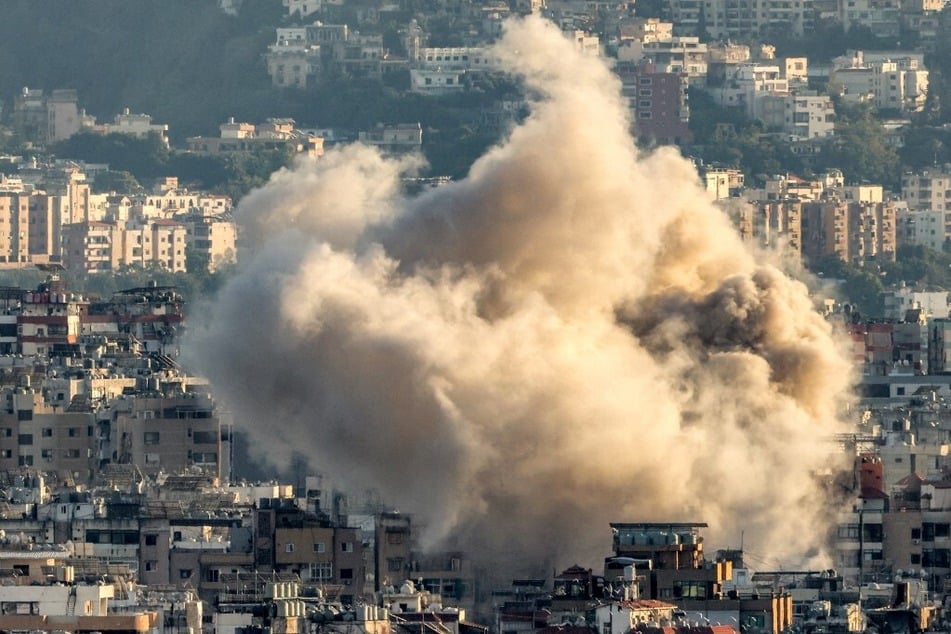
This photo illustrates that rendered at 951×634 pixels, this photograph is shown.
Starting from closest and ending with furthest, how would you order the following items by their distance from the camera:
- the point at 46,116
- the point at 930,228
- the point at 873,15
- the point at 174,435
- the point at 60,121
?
1. the point at 174,435
2. the point at 930,228
3. the point at 873,15
4. the point at 60,121
5. the point at 46,116

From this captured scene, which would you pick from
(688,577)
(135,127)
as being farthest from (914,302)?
(688,577)

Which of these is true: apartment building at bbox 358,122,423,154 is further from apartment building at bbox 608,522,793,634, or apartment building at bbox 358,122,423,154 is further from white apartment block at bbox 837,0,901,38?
apartment building at bbox 608,522,793,634

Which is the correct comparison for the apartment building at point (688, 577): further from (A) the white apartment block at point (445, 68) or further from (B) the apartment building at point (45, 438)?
(A) the white apartment block at point (445, 68)

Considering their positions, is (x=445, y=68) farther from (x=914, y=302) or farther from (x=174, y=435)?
(x=174, y=435)

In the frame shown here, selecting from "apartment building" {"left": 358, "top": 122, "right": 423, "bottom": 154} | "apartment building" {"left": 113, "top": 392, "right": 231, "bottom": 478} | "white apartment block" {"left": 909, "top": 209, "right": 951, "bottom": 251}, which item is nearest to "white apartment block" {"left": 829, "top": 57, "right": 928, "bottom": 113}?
"apartment building" {"left": 358, "top": 122, "right": 423, "bottom": 154}

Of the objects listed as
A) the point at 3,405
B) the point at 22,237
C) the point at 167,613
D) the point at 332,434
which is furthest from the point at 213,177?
the point at 167,613

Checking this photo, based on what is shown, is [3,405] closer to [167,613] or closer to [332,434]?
[332,434]

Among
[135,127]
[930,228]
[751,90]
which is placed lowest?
[930,228]
